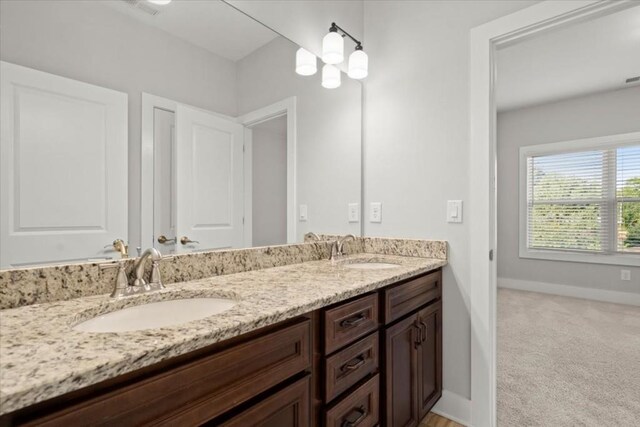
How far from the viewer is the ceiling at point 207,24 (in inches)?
46.8

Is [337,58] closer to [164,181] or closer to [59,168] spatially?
[164,181]

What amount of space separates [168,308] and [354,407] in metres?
0.73

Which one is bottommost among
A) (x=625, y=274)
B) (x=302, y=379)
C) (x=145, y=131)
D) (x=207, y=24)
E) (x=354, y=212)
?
(x=625, y=274)

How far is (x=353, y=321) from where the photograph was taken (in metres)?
1.18

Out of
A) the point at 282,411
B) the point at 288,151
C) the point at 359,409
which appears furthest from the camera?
the point at 288,151

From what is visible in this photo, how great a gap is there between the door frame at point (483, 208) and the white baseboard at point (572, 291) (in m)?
3.62

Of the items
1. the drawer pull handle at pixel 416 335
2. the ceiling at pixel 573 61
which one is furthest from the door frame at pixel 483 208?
the ceiling at pixel 573 61

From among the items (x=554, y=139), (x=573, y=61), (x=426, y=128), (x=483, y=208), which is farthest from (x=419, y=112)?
(x=554, y=139)

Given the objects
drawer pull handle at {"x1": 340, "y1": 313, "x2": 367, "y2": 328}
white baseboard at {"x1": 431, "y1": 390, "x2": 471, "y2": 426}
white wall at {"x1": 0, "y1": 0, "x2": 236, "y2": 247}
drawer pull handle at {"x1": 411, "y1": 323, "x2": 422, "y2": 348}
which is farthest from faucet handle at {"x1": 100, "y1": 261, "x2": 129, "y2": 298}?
white baseboard at {"x1": 431, "y1": 390, "x2": 471, "y2": 426}

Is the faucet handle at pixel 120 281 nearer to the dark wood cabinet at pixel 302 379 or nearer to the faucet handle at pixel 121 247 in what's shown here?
the faucet handle at pixel 121 247

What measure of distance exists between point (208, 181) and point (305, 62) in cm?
94

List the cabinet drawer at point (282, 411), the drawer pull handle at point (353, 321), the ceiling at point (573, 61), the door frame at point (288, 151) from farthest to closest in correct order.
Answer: the ceiling at point (573, 61), the door frame at point (288, 151), the drawer pull handle at point (353, 321), the cabinet drawer at point (282, 411)

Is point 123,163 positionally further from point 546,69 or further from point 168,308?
point 546,69

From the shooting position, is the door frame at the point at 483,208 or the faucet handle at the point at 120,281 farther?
the door frame at the point at 483,208
